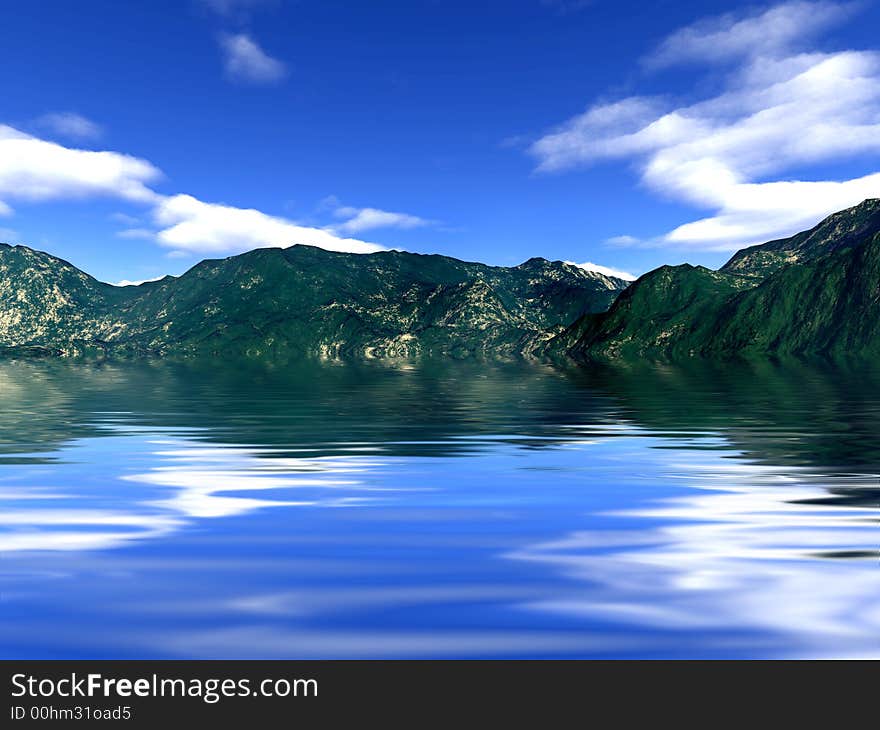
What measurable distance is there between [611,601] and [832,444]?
94.0 ft

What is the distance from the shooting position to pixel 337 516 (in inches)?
926

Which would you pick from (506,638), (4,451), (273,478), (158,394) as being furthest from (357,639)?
(158,394)

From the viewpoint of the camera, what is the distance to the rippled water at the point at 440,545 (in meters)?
13.7

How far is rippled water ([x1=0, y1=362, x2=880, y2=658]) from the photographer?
45.0ft

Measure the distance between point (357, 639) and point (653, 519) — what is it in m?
11.9

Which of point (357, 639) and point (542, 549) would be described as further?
point (542, 549)

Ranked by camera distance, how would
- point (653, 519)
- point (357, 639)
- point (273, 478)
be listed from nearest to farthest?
point (357, 639), point (653, 519), point (273, 478)

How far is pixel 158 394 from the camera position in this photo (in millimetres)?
88438

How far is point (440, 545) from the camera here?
Result: 795 inches
